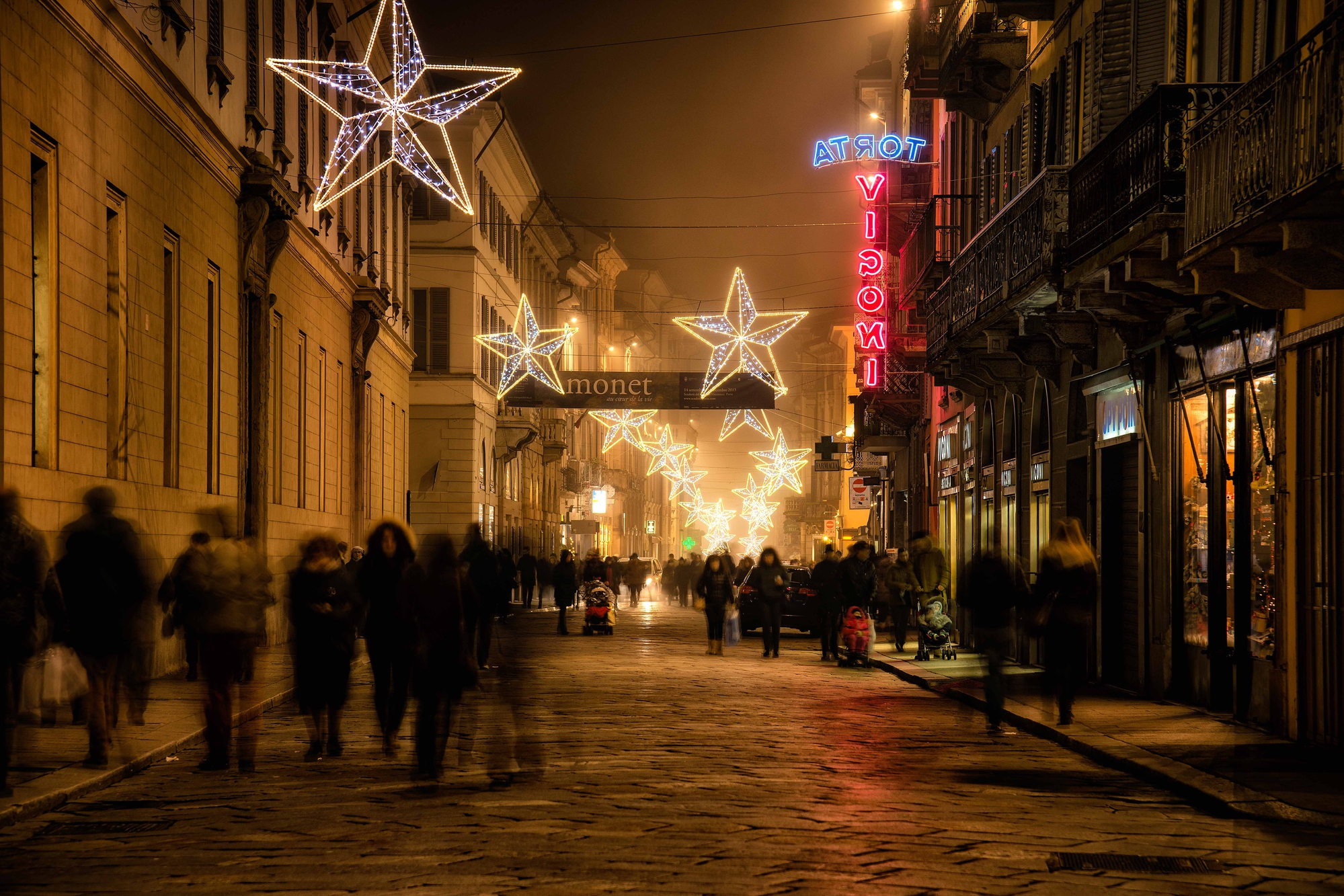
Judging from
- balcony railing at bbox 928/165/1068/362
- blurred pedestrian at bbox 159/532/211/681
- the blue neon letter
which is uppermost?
the blue neon letter

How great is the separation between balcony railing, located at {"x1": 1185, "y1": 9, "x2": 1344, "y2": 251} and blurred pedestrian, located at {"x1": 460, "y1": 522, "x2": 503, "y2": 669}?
7796 millimetres

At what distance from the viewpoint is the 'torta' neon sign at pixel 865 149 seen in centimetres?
3153

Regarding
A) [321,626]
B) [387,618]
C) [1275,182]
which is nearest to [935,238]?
[1275,182]

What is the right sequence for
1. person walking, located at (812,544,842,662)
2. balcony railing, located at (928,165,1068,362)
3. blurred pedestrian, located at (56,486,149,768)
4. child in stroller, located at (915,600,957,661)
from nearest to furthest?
blurred pedestrian, located at (56,486,149,768) → balcony railing, located at (928,165,1068,362) → child in stroller, located at (915,600,957,661) → person walking, located at (812,544,842,662)

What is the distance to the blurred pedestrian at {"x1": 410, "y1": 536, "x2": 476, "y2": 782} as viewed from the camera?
9812mm

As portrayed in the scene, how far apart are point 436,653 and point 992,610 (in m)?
5.67

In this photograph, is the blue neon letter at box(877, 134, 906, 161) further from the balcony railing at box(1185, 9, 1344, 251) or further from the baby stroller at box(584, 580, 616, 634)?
the balcony railing at box(1185, 9, 1344, 251)

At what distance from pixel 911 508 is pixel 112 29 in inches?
993

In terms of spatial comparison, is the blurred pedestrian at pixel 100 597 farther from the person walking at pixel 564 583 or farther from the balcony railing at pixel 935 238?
the person walking at pixel 564 583

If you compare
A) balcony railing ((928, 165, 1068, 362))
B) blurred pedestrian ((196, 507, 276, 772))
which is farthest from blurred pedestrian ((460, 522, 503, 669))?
balcony railing ((928, 165, 1068, 362))

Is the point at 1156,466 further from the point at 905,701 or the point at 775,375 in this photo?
the point at 775,375

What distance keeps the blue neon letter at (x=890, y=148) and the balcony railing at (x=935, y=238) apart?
1467 millimetres

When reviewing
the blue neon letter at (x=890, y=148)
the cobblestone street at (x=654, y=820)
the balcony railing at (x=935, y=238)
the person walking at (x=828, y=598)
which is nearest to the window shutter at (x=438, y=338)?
the balcony railing at (x=935, y=238)

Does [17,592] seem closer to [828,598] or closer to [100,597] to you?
[100,597]
